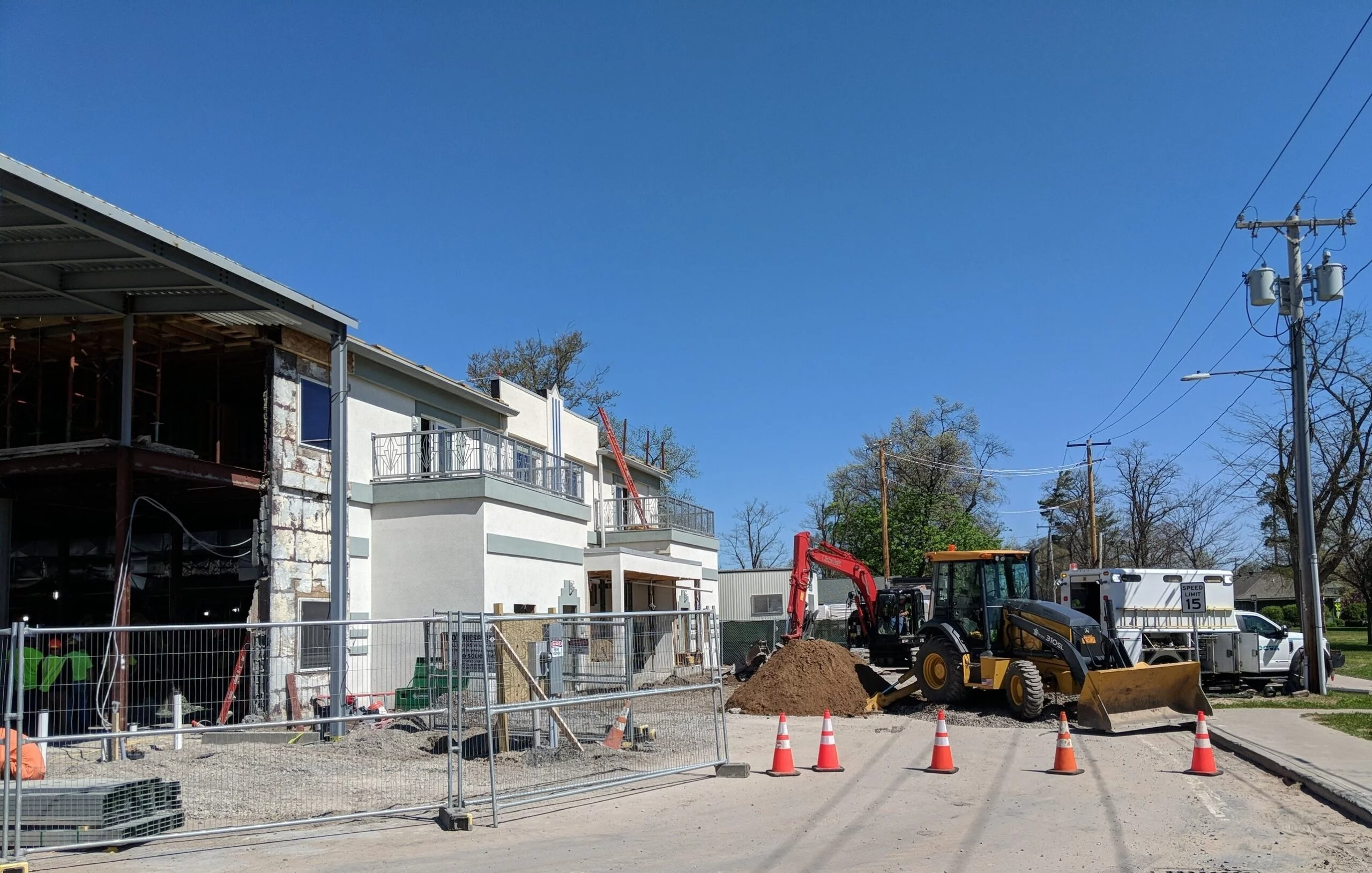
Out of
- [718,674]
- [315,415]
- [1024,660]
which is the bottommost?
[1024,660]

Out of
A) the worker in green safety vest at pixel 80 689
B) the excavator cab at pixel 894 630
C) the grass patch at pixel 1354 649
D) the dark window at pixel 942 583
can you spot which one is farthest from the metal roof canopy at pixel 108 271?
the grass patch at pixel 1354 649

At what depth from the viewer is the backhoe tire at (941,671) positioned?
19.9m

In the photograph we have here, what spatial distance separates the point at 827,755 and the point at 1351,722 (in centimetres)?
931

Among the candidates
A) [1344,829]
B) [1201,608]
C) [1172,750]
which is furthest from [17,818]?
[1201,608]

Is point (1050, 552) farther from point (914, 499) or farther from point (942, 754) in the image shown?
point (942, 754)

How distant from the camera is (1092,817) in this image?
10102 mm

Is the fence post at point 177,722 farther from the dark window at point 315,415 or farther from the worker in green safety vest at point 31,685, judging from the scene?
the dark window at point 315,415

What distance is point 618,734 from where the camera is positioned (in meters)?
13.5

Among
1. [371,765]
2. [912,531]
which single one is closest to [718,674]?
[371,765]

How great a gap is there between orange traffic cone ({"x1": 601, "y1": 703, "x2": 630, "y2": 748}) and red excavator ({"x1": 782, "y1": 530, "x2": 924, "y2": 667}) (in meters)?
13.9

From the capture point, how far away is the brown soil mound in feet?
68.5

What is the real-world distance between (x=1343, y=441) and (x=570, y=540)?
29855mm

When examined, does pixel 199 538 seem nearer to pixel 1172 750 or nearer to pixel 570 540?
pixel 570 540

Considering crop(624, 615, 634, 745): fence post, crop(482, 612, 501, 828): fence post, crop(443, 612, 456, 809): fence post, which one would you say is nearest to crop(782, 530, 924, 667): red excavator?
crop(624, 615, 634, 745): fence post
